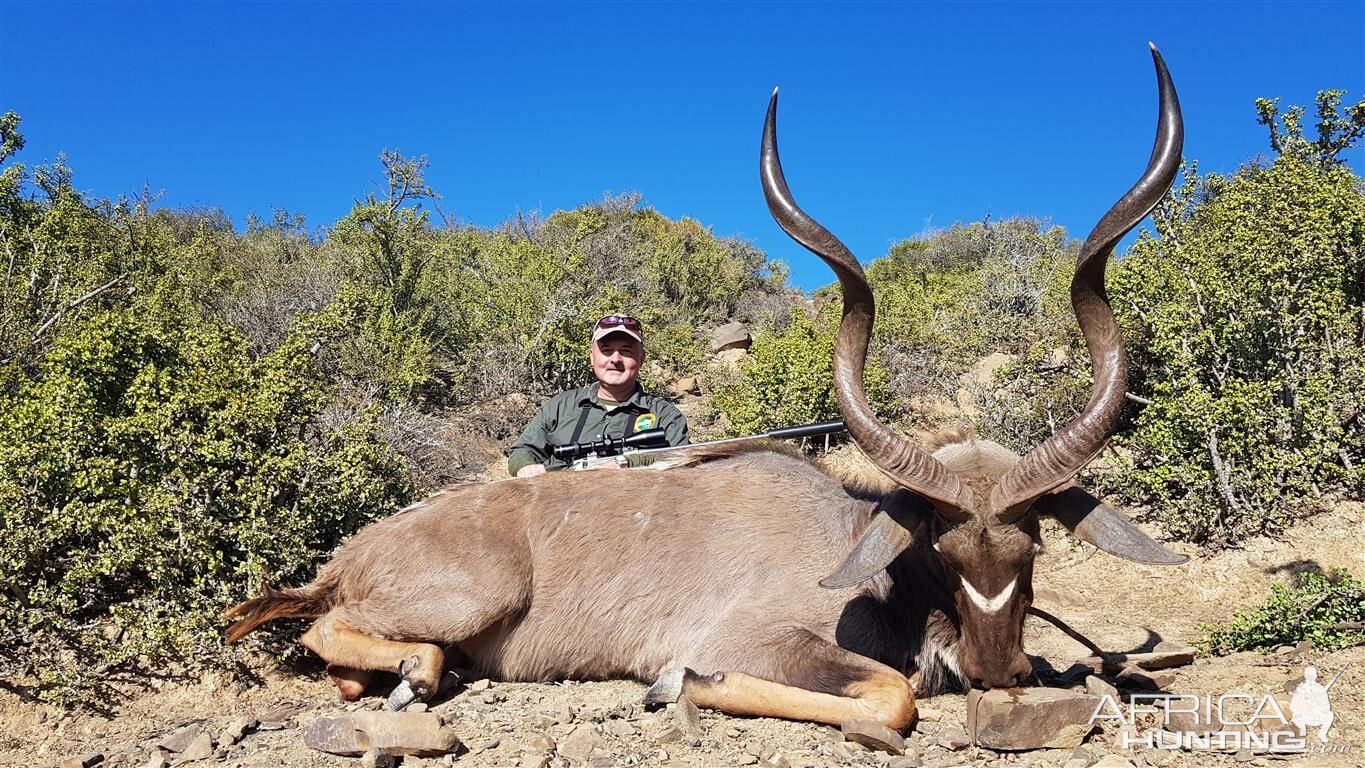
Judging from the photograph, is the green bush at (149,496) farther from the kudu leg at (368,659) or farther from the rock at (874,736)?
the rock at (874,736)

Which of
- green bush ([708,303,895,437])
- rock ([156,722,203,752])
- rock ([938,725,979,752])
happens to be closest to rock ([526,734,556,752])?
rock ([156,722,203,752])

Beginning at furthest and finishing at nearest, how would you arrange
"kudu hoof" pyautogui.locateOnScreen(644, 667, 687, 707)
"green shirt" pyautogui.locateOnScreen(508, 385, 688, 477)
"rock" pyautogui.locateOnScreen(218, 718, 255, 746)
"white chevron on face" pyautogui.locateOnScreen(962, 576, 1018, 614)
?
"green shirt" pyautogui.locateOnScreen(508, 385, 688, 477), "kudu hoof" pyautogui.locateOnScreen(644, 667, 687, 707), "rock" pyautogui.locateOnScreen(218, 718, 255, 746), "white chevron on face" pyautogui.locateOnScreen(962, 576, 1018, 614)

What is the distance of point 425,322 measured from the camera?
11.8 meters

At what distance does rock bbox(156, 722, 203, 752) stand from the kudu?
60cm

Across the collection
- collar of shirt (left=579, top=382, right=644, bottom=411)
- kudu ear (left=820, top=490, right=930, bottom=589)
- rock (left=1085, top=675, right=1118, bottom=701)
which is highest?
collar of shirt (left=579, top=382, right=644, bottom=411)

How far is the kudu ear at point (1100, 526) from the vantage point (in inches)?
151

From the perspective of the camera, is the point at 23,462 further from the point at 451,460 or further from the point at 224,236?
the point at 224,236

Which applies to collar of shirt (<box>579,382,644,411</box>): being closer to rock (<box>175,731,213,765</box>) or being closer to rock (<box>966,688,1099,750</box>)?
rock (<box>175,731,213,765</box>)

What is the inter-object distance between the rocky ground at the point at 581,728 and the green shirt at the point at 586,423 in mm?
2400

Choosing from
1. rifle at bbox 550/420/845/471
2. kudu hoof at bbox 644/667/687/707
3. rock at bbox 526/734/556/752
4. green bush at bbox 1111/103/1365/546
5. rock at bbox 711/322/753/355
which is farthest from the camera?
rock at bbox 711/322/753/355

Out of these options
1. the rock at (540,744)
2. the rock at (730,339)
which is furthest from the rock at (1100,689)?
the rock at (730,339)

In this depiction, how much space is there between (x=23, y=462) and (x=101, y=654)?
1.20 meters

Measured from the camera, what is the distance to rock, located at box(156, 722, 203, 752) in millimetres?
3855

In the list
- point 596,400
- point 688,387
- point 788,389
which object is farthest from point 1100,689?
point 688,387
